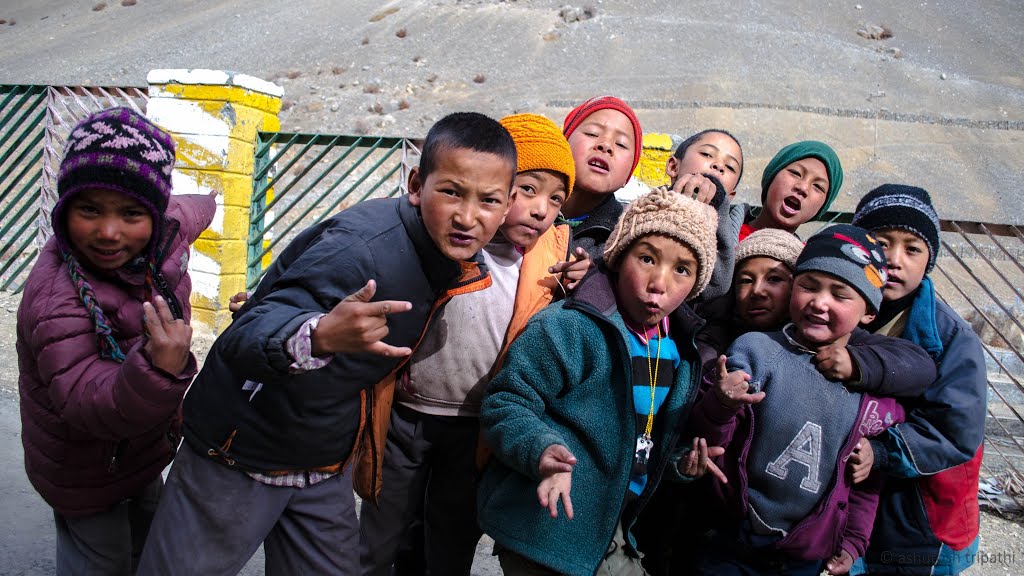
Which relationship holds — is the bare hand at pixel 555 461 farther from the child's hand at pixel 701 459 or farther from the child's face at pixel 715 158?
the child's face at pixel 715 158

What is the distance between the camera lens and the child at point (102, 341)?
1.73 metres

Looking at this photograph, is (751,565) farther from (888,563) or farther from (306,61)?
(306,61)

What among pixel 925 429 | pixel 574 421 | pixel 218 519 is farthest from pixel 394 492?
pixel 925 429

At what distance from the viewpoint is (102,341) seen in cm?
186

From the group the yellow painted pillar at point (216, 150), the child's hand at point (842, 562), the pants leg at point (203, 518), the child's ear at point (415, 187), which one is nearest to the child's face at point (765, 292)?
the child's hand at point (842, 562)

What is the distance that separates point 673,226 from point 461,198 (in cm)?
61

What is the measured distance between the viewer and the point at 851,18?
40.3 m

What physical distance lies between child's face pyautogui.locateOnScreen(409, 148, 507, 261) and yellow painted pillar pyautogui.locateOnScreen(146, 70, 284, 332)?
421cm

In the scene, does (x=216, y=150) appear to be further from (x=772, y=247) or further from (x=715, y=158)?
(x=772, y=247)

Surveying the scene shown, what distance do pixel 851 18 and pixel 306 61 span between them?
30.0 meters

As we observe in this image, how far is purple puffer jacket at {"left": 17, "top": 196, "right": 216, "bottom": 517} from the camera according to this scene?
1736mm

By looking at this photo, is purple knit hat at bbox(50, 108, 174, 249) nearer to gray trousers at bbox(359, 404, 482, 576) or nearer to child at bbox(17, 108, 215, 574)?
child at bbox(17, 108, 215, 574)

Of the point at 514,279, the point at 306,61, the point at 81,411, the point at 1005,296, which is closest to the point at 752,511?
the point at 514,279

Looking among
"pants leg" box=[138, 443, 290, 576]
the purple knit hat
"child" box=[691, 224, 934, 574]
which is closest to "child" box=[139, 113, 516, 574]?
"pants leg" box=[138, 443, 290, 576]
